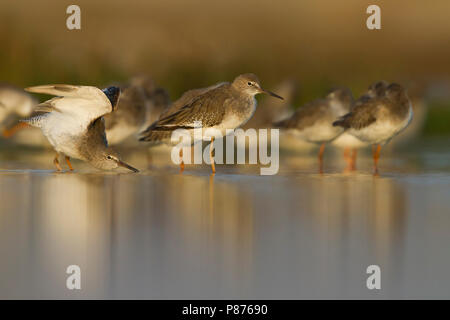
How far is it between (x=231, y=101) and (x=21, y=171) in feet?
9.24

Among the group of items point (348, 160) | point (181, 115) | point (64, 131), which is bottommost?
point (348, 160)

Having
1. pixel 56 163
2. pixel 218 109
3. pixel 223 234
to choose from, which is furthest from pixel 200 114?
pixel 223 234

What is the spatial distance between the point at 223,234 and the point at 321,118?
619 cm

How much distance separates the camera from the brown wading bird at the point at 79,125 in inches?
359

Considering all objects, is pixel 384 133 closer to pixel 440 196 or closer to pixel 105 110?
pixel 440 196

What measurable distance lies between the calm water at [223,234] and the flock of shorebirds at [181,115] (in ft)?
1.79

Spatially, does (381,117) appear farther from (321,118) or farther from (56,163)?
(56,163)

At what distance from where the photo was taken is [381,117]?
1103 centimetres

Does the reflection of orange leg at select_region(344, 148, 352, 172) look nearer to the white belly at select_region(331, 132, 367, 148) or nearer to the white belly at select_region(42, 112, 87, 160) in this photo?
the white belly at select_region(331, 132, 367, 148)

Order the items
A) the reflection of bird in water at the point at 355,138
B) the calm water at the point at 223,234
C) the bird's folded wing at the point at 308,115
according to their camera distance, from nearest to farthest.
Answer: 1. the calm water at the point at 223,234
2. the reflection of bird in water at the point at 355,138
3. the bird's folded wing at the point at 308,115

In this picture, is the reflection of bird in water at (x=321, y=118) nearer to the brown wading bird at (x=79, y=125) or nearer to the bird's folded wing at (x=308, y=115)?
the bird's folded wing at (x=308, y=115)

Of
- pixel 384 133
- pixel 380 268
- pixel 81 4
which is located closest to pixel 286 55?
pixel 81 4

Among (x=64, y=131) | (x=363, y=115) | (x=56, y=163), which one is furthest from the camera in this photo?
(x=363, y=115)

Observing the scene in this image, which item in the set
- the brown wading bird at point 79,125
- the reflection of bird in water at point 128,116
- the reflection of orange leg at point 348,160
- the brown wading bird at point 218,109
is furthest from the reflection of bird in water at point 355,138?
the brown wading bird at point 79,125
